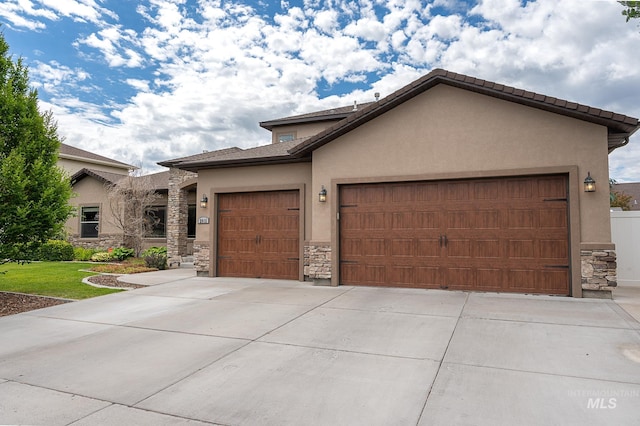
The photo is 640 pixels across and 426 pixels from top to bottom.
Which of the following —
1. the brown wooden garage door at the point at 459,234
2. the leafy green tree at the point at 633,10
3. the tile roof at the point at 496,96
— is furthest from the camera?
the brown wooden garage door at the point at 459,234

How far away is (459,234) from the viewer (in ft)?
29.4

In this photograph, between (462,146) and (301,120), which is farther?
(301,120)

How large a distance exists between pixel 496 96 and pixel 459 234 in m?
3.29

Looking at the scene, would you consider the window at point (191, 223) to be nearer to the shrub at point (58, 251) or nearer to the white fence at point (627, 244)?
the shrub at point (58, 251)

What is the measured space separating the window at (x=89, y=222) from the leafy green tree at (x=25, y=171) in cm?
1239

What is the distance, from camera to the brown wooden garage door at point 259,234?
11039mm

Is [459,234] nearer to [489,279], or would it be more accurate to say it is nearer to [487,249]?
[487,249]

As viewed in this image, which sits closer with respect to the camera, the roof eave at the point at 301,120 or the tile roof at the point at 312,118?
the roof eave at the point at 301,120

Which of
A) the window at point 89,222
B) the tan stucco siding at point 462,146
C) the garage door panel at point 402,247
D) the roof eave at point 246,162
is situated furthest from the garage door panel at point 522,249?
the window at point 89,222

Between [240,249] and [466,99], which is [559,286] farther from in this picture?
[240,249]

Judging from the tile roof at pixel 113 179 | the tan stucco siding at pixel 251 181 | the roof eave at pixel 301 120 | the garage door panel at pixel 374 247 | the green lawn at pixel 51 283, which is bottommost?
the green lawn at pixel 51 283

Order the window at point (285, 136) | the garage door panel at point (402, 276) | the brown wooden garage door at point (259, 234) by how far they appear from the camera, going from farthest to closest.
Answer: the window at point (285, 136), the brown wooden garage door at point (259, 234), the garage door panel at point (402, 276)

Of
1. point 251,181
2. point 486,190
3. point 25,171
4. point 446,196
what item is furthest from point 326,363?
point 25,171

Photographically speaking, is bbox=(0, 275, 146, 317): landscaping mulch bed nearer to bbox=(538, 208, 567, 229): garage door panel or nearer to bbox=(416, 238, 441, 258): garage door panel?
bbox=(416, 238, 441, 258): garage door panel
